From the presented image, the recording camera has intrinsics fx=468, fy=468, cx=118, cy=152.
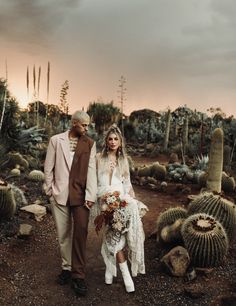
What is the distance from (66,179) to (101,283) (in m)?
1.30

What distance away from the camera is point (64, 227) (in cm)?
507

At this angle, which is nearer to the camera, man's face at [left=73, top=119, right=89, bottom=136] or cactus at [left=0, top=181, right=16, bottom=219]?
man's face at [left=73, top=119, right=89, bottom=136]

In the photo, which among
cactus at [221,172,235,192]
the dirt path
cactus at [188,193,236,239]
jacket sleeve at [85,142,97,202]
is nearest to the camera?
jacket sleeve at [85,142,97,202]

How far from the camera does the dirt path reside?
496 cm

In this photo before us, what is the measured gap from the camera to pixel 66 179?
4.96 meters

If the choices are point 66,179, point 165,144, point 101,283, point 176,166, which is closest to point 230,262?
point 101,283

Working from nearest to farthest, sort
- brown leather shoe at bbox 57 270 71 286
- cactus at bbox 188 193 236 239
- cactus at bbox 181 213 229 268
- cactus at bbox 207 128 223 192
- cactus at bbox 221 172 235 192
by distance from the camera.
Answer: brown leather shoe at bbox 57 270 71 286 < cactus at bbox 181 213 229 268 < cactus at bbox 188 193 236 239 < cactus at bbox 207 128 223 192 < cactus at bbox 221 172 235 192

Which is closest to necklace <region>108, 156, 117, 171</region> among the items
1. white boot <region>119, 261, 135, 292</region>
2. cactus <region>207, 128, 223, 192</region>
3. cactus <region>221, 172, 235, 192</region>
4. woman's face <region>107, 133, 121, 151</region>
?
woman's face <region>107, 133, 121, 151</region>

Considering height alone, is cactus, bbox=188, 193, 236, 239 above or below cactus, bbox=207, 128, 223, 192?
below

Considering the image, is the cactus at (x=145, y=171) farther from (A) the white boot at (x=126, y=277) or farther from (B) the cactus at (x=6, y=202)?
(A) the white boot at (x=126, y=277)

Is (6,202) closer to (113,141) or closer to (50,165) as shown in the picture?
(50,165)

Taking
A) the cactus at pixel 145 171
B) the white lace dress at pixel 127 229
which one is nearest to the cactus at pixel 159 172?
the cactus at pixel 145 171

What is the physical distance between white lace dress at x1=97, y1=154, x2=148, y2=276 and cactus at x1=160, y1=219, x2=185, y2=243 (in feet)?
3.95

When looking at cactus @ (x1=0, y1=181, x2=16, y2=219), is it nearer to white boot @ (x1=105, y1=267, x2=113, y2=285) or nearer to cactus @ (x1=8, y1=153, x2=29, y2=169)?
white boot @ (x1=105, y1=267, x2=113, y2=285)
